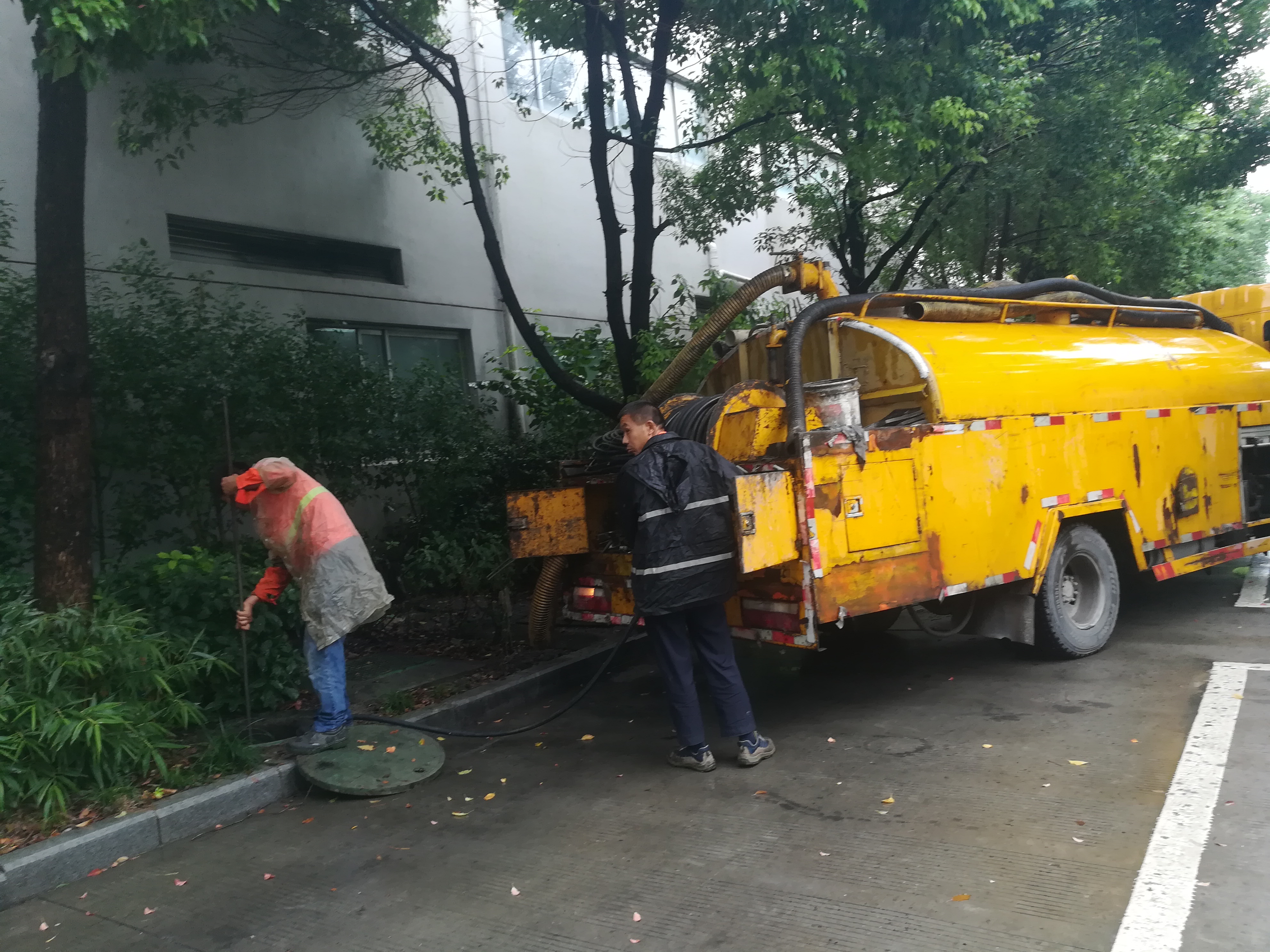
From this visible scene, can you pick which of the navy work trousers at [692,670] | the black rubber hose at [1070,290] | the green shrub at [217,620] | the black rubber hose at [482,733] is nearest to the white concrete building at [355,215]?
the green shrub at [217,620]

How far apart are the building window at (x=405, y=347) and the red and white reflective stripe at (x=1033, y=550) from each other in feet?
18.0

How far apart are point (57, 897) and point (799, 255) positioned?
561cm

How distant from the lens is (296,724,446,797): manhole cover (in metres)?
4.70

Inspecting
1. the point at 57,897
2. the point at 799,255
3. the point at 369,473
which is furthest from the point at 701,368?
the point at 57,897

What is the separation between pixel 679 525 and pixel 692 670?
2.44 feet

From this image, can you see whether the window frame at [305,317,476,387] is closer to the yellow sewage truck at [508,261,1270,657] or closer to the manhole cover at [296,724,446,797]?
the yellow sewage truck at [508,261,1270,657]

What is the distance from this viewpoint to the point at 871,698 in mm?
5832

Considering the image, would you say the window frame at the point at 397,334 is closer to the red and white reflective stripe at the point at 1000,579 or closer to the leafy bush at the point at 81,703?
the leafy bush at the point at 81,703

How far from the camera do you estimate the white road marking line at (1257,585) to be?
25.5ft

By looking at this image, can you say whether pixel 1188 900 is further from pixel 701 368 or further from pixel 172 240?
pixel 172 240

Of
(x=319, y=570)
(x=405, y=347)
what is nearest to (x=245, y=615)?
(x=319, y=570)

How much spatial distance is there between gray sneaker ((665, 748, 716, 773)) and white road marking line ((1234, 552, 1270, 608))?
5.41 metres

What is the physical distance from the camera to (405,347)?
34.2 feet

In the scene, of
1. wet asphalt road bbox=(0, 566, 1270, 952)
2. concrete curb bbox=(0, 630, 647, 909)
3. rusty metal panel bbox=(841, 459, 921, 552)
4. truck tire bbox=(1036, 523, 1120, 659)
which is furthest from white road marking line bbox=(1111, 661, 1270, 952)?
concrete curb bbox=(0, 630, 647, 909)
